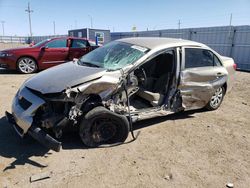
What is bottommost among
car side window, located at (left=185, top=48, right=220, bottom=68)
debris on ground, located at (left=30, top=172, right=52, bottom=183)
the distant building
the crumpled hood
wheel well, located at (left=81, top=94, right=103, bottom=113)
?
debris on ground, located at (left=30, top=172, right=52, bottom=183)

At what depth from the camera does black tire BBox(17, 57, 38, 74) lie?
9039mm

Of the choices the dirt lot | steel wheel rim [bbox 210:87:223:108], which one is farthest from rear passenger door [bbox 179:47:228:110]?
the dirt lot

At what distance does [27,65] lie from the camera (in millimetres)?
9156

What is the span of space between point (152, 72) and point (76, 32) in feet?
67.1

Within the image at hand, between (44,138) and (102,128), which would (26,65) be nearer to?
(102,128)

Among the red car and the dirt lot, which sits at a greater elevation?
the red car

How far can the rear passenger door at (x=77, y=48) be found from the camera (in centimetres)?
990

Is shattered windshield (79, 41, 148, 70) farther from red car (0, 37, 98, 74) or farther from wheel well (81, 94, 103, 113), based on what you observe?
red car (0, 37, 98, 74)

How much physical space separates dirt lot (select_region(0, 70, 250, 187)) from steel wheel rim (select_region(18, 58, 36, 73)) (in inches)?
203

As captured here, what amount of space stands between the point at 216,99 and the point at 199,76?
112 cm

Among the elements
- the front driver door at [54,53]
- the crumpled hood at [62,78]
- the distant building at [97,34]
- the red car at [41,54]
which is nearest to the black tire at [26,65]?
the red car at [41,54]

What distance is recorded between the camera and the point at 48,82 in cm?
331

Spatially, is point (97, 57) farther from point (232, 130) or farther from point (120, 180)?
point (232, 130)

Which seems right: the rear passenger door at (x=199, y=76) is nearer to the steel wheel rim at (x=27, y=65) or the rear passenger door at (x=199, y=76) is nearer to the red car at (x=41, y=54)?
the red car at (x=41, y=54)
